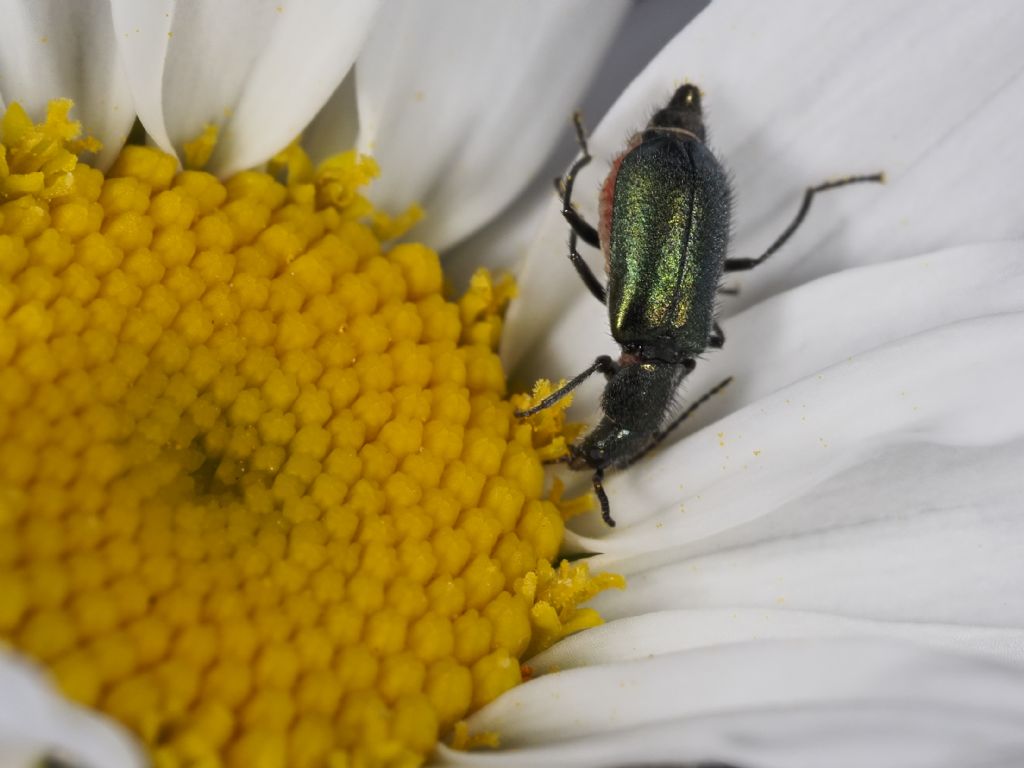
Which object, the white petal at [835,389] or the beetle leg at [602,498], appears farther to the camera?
the beetle leg at [602,498]

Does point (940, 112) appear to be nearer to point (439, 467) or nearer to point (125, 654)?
point (439, 467)

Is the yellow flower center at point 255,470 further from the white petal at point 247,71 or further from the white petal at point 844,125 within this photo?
the white petal at point 844,125

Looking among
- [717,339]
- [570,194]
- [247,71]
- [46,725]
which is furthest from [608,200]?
[46,725]

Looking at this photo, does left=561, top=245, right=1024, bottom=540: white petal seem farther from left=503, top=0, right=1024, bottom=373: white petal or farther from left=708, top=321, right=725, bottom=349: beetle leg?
left=503, top=0, right=1024, bottom=373: white petal

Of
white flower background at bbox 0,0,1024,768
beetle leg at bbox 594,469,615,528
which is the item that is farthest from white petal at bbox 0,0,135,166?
beetle leg at bbox 594,469,615,528

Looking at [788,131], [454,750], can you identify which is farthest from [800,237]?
[454,750]

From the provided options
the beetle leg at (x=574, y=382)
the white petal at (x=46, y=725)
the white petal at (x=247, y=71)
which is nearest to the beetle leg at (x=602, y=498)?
the beetle leg at (x=574, y=382)
